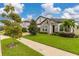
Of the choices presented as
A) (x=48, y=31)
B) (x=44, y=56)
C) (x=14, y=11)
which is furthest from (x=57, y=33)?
(x=14, y=11)

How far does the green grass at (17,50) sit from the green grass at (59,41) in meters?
0.21

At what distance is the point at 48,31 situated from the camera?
4.90 meters

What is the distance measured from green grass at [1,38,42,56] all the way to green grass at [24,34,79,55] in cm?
21

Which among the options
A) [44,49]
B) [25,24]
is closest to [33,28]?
[25,24]

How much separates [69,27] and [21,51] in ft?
2.87

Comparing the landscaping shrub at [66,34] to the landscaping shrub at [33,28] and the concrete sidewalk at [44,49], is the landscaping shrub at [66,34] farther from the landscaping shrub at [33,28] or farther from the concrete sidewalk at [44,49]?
the landscaping shrub at [33,28]

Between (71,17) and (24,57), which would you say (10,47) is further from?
(71,17)

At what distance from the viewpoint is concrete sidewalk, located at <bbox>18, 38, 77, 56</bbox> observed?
4.67 metres

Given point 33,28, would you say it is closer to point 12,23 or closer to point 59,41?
point 12,23

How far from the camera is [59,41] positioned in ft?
15.8

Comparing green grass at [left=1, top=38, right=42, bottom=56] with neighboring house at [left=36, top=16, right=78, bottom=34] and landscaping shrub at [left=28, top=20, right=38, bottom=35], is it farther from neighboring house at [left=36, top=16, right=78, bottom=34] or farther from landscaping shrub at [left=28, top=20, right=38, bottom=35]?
neighboring house at [left=36, top=16, right=78, bottom=34]

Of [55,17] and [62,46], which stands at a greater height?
[55,17]

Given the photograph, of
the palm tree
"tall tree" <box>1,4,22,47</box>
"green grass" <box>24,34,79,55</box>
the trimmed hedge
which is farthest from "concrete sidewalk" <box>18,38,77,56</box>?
the palm tree

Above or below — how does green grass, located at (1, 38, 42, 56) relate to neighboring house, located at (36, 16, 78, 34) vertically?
below
